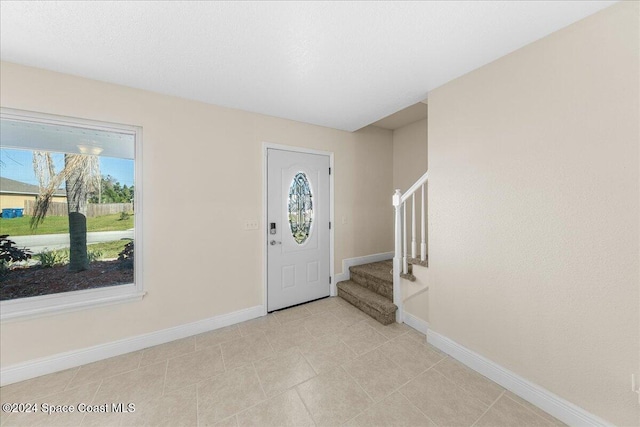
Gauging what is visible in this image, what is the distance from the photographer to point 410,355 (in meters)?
2.07

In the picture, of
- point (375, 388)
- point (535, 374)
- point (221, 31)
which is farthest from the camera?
point (375, 388)

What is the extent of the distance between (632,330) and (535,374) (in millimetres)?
620

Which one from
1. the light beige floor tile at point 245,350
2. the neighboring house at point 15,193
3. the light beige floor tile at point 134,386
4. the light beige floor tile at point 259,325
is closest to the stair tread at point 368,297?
the light beige floor tile at point 259,325

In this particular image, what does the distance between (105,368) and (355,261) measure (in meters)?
2.97

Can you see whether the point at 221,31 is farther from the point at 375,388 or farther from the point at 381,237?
the point at 381,237

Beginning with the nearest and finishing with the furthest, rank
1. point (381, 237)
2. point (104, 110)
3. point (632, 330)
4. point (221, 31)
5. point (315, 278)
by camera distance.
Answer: point (632, 330) → point (221, 31) → point (104, 110) → point (315, 278) → point (381, 237)

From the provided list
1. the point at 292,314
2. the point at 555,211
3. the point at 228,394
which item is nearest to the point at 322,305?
the point at 292,314

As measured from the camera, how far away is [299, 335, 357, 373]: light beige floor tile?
77.3 inches

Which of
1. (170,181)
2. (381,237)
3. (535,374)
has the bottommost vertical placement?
(535,374)

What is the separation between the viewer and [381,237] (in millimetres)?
3883

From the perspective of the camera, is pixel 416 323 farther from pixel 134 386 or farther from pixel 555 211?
pixel 134 386

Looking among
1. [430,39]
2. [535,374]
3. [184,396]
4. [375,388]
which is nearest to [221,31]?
[430,39]

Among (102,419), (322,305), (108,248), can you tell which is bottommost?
(102,419)

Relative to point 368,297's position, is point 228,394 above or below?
below
